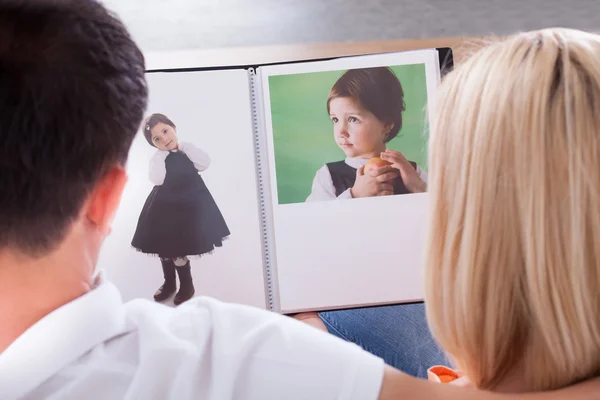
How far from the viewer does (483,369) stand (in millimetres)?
485

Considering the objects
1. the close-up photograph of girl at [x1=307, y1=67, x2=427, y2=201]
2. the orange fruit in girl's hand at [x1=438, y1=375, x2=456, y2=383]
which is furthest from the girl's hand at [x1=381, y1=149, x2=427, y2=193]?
the orange fruit in girl's hand at [x1=438, y1=375, x2=456, y2=383]

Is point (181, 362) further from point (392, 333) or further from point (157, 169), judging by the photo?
point (392, 333)

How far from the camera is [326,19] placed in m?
Answer: 1.10

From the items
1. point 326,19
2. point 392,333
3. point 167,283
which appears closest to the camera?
point 167,283

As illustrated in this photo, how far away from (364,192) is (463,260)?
329 mm

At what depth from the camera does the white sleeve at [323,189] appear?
0.79 meters

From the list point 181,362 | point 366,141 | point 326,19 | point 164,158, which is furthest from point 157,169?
point 326,19

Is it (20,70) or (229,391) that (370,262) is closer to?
(229,391)

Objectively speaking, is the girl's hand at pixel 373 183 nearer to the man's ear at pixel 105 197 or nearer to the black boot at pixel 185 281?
the black boot at pixel 185 281

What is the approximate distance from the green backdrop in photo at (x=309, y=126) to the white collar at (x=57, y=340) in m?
Result: 0.38

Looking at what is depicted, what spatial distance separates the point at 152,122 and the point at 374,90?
12.2 inches

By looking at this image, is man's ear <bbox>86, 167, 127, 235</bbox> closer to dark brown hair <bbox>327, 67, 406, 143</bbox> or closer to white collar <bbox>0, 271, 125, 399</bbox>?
white collar <bbox>0, 271, 125, 399</bbox>

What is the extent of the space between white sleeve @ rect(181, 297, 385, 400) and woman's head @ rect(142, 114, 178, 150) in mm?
400

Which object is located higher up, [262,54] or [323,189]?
[262,54]
